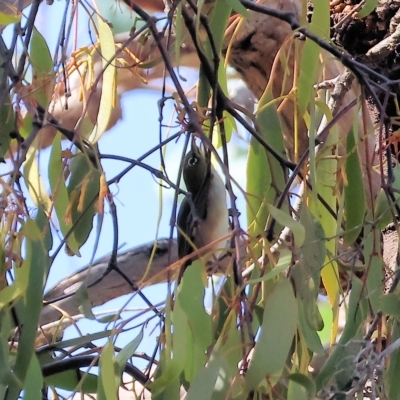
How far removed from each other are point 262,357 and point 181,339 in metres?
0.06

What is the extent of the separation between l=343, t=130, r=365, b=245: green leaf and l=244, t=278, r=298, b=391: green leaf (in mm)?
183

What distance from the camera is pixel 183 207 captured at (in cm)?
72

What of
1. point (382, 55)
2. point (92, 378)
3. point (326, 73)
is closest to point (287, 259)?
point (92, 378)

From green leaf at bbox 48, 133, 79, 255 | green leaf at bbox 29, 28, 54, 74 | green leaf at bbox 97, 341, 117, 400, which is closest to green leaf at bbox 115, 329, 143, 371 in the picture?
green leaf at bbox 97, 341, 117, 400

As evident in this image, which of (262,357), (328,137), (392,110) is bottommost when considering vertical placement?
(262,357)

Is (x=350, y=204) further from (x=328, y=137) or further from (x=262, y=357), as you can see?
(x=262, y=357)

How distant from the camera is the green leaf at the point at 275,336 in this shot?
1.41ft

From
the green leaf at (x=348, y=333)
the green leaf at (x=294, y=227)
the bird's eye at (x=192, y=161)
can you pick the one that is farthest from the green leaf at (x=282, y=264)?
the bird's eye at (x=192, y=161)

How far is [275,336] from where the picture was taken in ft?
1.45

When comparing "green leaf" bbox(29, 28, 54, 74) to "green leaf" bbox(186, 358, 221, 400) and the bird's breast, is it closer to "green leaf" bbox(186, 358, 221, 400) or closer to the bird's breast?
the bird's breast

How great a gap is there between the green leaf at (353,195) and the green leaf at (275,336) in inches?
7.2

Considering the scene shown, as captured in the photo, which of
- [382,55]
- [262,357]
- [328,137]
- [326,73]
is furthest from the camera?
[326,73]

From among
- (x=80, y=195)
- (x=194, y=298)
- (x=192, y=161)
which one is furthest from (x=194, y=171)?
(x=194, y=298)

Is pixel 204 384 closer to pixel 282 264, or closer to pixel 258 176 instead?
pixel 282 264
